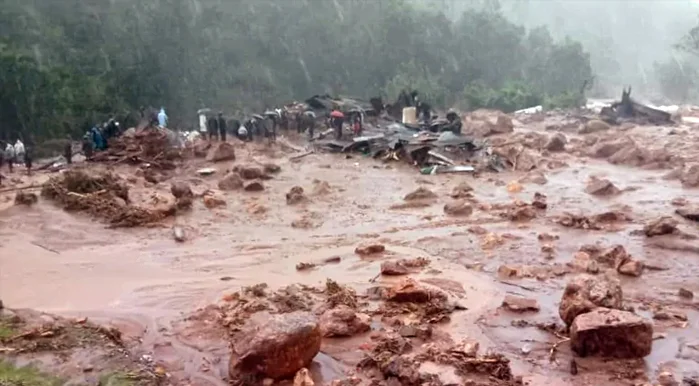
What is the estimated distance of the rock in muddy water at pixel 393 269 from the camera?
417 inches

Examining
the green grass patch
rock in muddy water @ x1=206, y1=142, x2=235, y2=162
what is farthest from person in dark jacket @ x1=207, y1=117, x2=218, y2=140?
the green grass patch

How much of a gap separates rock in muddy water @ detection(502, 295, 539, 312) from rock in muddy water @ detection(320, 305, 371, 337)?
6.19ft

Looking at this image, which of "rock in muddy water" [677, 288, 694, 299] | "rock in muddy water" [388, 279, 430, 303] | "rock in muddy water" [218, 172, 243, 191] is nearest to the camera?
"rock in muddy water" [388, 279, 430, 303]

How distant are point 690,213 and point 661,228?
5.59 feet

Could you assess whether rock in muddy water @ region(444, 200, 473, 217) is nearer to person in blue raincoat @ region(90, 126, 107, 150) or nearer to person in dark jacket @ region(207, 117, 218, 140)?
person in blue raincoat @ region(90, 126, 107, 150)

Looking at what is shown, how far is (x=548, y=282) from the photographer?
33.4ft

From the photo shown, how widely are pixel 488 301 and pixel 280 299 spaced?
276 cm

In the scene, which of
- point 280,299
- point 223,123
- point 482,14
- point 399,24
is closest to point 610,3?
point 482,14

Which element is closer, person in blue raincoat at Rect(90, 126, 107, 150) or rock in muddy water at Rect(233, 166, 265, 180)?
rock in muddy water at Rect(233, 166, 265, 180)

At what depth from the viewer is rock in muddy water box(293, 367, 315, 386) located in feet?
22.3

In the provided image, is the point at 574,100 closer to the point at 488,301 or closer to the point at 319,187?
the point at 319,187

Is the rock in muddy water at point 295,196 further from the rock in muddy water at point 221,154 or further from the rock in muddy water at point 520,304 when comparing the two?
the rock in muddy water at point 520,304

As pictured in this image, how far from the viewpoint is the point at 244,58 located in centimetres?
4178

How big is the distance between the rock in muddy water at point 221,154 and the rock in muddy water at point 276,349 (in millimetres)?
14205
